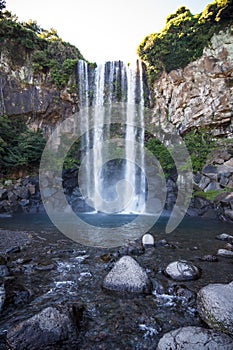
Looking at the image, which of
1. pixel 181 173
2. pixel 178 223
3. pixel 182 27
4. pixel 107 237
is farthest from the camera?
pixel 182 27

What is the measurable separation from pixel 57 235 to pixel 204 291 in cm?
582

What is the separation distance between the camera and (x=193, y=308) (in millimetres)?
3277

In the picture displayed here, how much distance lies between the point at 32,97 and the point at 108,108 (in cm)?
618

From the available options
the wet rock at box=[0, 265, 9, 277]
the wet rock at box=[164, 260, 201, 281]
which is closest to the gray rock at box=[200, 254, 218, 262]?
the wet rock at box=[164, 260, 201, 281]

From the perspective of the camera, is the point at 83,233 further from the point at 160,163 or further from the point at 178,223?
the point at 160,163

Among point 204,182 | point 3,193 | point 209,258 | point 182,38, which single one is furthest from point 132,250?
point 182,38

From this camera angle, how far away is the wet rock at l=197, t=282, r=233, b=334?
2.64 meters

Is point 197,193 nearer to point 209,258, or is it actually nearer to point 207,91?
point 207,91

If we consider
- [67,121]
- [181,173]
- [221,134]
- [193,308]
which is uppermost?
[67,121]

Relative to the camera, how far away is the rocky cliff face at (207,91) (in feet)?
51.1

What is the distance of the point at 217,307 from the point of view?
281 centimetres

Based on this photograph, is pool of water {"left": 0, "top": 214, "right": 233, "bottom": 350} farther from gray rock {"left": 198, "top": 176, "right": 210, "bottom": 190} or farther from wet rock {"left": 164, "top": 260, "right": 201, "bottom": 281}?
gray rock {"left": 198, "top": 176, "right": 210, "bottom": 190}

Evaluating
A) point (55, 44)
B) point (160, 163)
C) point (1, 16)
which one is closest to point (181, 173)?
point (160, 163)

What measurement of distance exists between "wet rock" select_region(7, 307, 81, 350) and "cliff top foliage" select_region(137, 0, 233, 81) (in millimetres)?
18901
